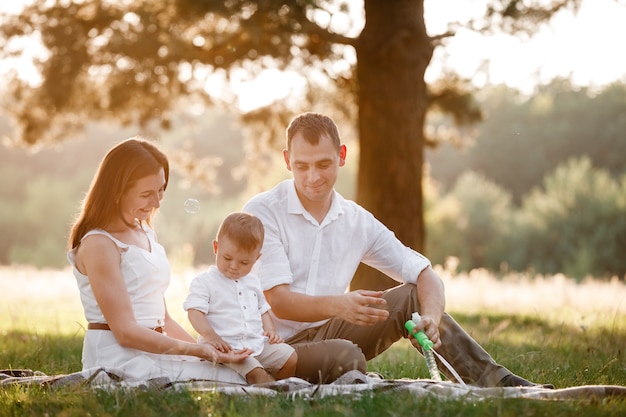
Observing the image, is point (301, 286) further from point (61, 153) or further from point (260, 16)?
point (61, 153)

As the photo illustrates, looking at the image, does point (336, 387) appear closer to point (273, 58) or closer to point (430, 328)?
point (430, 328)

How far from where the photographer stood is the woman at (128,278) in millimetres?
3873

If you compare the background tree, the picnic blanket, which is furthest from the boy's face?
the background tree

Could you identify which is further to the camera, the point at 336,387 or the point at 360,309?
the point at 360,309

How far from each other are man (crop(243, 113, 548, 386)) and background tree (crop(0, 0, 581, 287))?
15.7 ft

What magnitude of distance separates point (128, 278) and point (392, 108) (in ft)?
20.6

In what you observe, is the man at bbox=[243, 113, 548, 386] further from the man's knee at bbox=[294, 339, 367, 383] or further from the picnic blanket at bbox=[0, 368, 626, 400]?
the picnic blanket at bbox=[0, 368, 626, 400]

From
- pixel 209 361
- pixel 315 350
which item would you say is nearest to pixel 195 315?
pixel 209 361

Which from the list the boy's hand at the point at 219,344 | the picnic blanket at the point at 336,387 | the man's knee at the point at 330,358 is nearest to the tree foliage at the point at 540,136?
the man's knee at the point at 330,358

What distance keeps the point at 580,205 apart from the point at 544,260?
2807 millimetres

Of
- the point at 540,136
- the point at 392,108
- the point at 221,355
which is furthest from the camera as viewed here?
the point at 540,136

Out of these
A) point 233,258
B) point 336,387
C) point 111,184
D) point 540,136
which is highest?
point 540,136

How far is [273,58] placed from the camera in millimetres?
10273

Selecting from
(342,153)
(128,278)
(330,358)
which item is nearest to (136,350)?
(128,278)
